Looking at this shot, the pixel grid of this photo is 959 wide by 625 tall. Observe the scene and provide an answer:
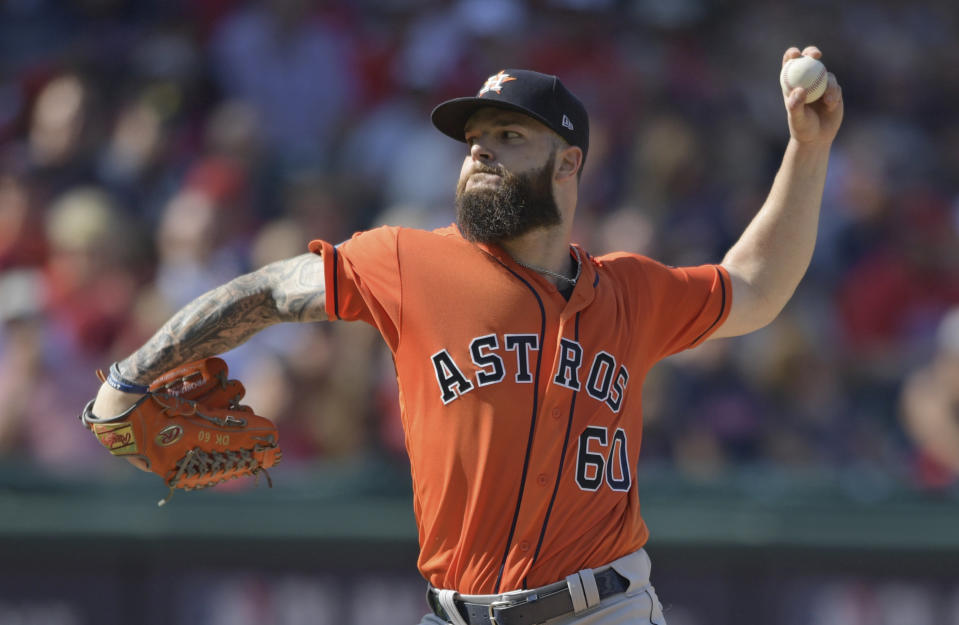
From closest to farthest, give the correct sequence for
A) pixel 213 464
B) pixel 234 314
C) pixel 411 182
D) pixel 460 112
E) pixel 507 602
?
1. pixel 507 602
2. pixel 234 314
3. pixel 460 112
4. pixel 213 464
5. pixel 411 182

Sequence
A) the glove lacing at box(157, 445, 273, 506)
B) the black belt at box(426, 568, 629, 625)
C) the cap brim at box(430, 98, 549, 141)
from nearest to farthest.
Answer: the black belt at box(426, 568, 629, 625) < the cap brim at box(430, 98, 549, 141) < the glove lacing at box(157, 445, 273, 506)

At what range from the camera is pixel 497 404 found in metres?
3.22

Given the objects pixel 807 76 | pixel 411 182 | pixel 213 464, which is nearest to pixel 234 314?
pixel 213 464

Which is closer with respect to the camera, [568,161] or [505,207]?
[505,207]

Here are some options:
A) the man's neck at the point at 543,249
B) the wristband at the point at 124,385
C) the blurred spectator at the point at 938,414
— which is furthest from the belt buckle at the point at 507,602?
the blurred spectator at the point at 938,414

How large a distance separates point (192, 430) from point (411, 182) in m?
4.37

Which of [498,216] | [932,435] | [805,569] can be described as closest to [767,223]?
[498,216]

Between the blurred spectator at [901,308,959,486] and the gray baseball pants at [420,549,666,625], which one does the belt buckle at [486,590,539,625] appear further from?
the blurred spectator at [901,308,959,486]

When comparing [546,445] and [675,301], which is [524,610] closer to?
[546,445]

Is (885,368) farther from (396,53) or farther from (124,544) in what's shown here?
(124,544)

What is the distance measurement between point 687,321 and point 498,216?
703mm

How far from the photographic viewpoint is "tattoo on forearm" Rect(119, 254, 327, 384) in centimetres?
328

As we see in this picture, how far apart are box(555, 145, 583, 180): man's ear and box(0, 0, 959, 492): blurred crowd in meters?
2.99

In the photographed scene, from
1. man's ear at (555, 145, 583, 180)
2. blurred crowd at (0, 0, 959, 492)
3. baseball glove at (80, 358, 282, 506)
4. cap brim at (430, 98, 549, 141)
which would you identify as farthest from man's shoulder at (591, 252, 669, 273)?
blurred crowd at (0, 0, 959, 492)
